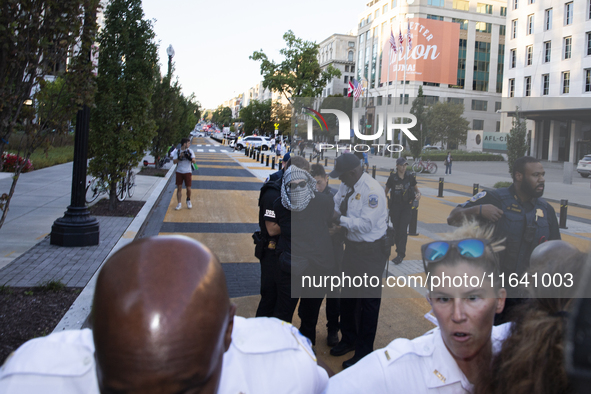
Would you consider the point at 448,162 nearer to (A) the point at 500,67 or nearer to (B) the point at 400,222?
(B) the point at 400,222

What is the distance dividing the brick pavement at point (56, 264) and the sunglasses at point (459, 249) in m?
5.31

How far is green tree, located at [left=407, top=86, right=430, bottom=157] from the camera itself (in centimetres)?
736

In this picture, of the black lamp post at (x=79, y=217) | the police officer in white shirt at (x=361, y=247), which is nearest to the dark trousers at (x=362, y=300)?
the police officer in white shirt at (x=361, y=247)

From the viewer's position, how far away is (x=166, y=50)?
22906mm

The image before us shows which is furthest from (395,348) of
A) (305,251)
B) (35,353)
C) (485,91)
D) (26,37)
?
(485,91)

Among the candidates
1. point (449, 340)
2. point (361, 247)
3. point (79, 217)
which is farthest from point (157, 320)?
point (79, 217)

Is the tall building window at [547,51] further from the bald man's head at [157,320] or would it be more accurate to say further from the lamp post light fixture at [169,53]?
the bald man's head at [157,320]

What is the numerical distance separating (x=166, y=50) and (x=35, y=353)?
77.5 feet

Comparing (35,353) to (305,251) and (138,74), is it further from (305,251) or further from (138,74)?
(138,74)

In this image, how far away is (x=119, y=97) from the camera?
11.7 meters

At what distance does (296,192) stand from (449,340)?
2.60 metres

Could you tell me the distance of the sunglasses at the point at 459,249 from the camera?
206 cm

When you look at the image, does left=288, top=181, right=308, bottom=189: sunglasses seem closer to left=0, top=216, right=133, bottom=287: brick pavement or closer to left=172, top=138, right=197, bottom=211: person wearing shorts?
left=0, top=216, right=133, bottom=287: brick pavement

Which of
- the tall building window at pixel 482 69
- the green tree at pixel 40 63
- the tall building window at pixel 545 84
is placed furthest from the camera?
the tall building window at pixel 545 84
